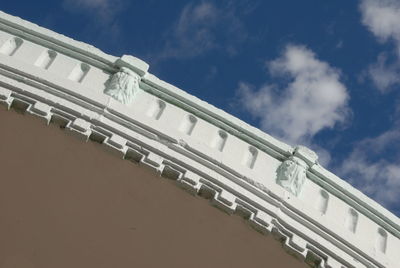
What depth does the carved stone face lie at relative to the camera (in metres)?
12.5

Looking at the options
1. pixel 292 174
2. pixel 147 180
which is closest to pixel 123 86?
pixel 147 180

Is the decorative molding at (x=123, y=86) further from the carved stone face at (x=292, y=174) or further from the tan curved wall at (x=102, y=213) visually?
the carved stone face at (x=292, y=174)

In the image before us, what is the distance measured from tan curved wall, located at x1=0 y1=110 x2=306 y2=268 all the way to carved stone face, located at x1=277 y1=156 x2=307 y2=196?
89 cm

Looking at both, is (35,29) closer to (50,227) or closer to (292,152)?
(50,227)

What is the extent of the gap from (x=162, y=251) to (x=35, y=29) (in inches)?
148

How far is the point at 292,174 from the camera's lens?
1266 cm

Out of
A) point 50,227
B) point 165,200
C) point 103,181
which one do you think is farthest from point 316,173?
point 50,227

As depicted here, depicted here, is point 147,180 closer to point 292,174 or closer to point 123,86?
point 123,86

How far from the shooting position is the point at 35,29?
43.5ft

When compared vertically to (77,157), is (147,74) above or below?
above

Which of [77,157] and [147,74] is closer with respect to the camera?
[77,157]

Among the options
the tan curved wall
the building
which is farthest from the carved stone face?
the tan curved wall

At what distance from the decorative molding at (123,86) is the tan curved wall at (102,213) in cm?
93

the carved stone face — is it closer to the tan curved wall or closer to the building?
the building
